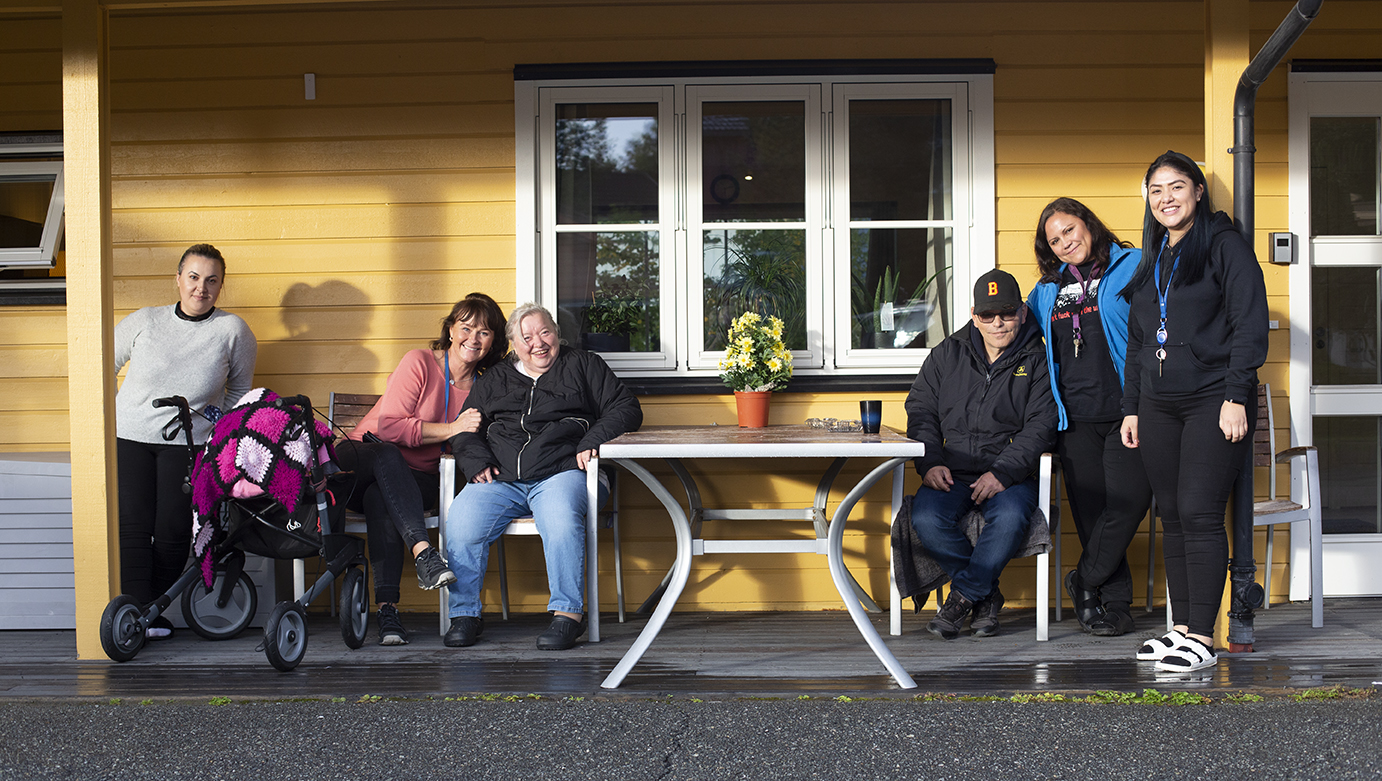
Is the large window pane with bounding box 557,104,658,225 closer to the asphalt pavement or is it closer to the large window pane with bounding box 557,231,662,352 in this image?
the large window pane with bounding box 557,231,662,352

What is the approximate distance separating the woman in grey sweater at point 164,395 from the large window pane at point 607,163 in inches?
55.3

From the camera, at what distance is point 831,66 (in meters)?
4.20

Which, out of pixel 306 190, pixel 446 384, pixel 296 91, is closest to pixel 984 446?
pixel 446 384

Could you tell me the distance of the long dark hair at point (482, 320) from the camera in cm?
402

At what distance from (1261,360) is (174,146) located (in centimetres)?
419

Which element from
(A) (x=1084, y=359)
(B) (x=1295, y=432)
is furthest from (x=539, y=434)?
(B) (x=1295, y=432)

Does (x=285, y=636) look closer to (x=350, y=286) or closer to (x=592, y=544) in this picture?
(x=592, y=544)

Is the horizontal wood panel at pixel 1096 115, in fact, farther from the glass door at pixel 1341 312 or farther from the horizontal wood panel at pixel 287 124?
the horizontal wood panel at pixel 287 124

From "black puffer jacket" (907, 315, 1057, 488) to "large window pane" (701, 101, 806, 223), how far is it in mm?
994

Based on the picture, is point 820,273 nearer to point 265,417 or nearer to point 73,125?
point 265,417

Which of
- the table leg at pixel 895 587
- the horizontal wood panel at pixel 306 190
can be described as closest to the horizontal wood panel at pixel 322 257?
the horizontal wood panel at pixel 306 190

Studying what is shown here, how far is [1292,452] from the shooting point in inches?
158

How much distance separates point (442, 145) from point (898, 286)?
2.01 metres

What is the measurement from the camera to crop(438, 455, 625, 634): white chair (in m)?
3.72
